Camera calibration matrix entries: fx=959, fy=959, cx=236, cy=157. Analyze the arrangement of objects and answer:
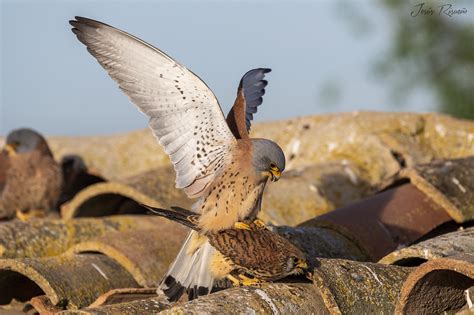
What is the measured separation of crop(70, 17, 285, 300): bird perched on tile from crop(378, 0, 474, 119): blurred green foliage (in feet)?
30.1

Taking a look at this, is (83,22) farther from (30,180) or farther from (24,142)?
(24,142)

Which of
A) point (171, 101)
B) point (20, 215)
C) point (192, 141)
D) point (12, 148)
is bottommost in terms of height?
point (20, 215)

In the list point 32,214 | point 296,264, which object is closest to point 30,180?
point 32,214

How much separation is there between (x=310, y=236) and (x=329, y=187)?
6.25ft

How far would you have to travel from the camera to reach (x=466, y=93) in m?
13.9

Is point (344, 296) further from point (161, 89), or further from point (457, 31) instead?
point (457, 31)

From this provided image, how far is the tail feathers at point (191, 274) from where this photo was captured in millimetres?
4586

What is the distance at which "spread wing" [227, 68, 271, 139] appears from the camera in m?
5.10

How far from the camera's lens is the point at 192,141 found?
4699mm

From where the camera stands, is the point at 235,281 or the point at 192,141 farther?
the point at 192,141

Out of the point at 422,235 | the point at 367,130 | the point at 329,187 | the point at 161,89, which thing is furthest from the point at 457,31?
the point at 161,89

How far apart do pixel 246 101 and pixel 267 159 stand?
36.3 inches

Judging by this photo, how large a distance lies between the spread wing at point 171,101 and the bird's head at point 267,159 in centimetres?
14
